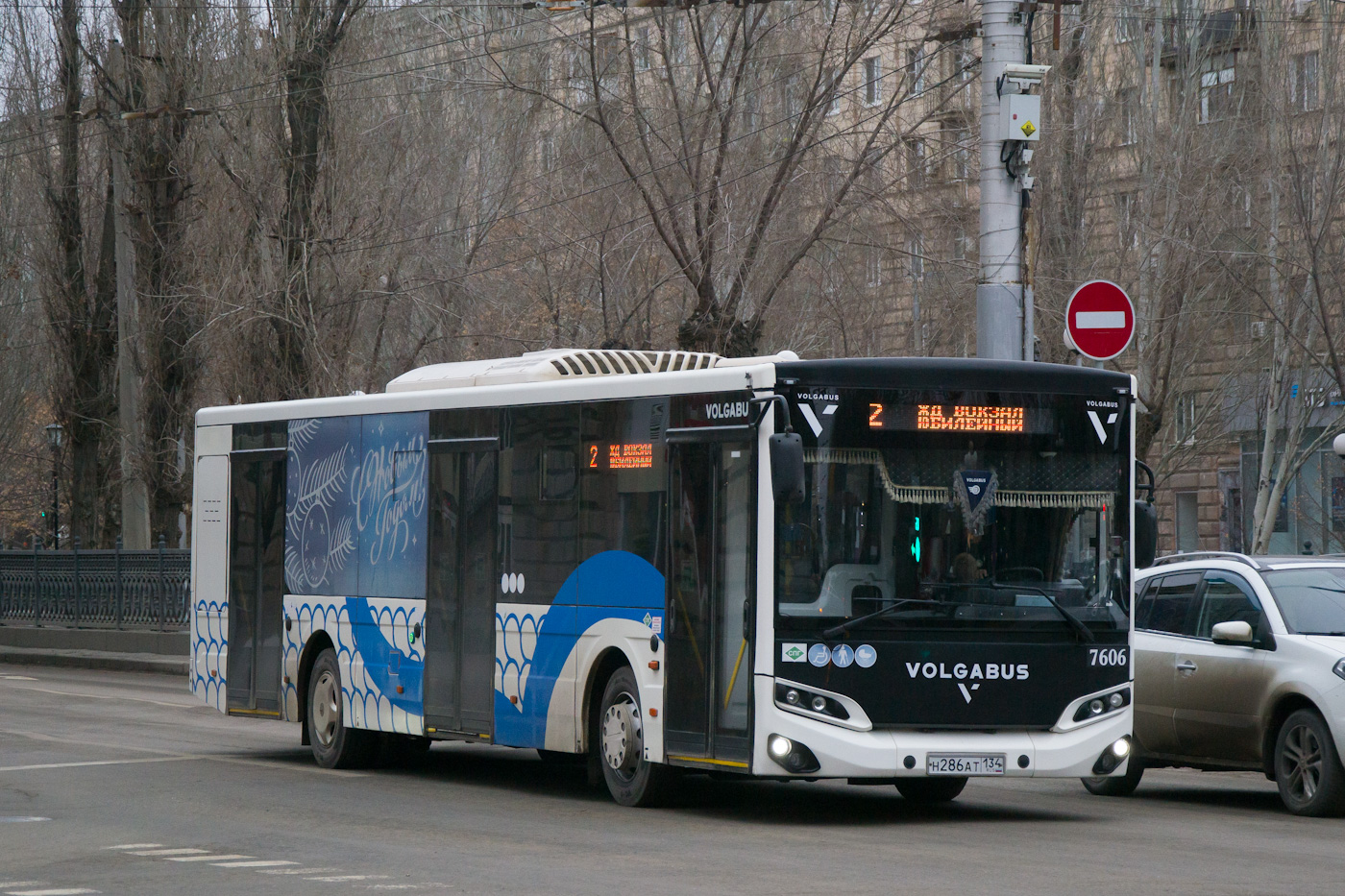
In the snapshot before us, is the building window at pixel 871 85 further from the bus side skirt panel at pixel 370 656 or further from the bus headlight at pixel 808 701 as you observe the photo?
the bus headlight at pixel 808 701

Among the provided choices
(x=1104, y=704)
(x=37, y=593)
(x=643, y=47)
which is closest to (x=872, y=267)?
(x=643, y=47)

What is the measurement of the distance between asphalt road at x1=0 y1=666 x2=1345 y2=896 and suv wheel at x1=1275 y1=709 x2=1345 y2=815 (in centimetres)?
14

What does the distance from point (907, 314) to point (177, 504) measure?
13.2 metres

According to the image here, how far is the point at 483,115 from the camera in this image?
33.1 meters

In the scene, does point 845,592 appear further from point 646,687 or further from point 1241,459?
point 1241,459

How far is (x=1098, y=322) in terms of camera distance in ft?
46.5

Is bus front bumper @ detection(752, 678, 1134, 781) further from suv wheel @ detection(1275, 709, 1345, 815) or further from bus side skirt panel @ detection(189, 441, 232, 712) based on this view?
bus side skirt panel @ detection(189, 441, 232, 712)

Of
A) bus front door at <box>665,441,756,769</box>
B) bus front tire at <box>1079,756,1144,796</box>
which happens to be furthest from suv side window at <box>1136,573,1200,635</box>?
bus front door at <box>665,441,756,769</box>

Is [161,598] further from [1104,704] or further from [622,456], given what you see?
[1104,704]

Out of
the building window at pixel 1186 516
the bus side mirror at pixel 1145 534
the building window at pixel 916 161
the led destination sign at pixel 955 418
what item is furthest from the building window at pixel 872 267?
the building window at pixel 1186 516

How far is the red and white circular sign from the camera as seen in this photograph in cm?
1415

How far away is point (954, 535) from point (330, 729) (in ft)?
19.4

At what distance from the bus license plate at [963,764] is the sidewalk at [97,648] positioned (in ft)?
66.1

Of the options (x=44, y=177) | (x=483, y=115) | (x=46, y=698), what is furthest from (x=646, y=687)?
(x=44, y=177)
